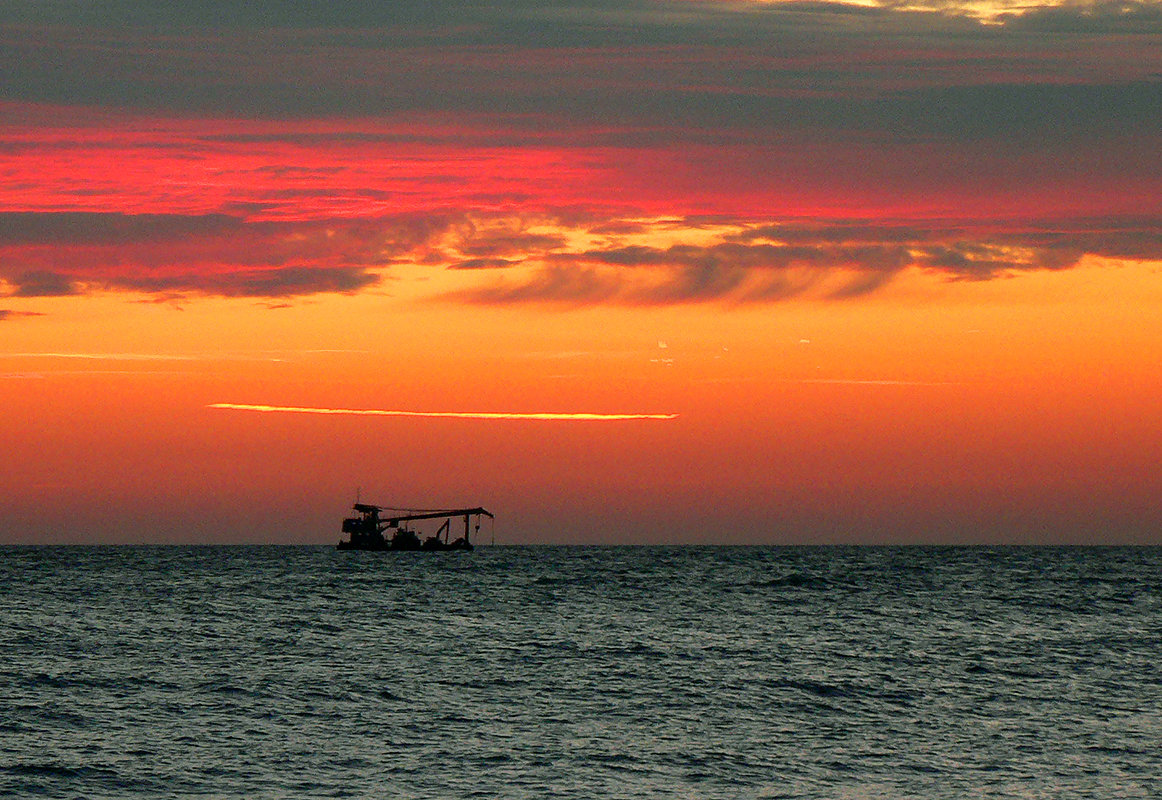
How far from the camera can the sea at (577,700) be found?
124ft

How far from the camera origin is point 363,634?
77312 mm

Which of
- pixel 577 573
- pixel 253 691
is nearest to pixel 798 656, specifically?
pixel 253 691

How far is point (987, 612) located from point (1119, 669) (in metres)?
36.4

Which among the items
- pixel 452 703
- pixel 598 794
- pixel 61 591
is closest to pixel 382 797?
pixel 598 794

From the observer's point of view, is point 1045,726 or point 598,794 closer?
point 598,794

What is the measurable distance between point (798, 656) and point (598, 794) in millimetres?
32836

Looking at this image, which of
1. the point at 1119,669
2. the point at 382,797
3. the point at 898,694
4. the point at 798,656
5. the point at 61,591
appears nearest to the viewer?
the point at 382,797

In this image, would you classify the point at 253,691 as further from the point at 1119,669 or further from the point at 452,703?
the point at 1119,669

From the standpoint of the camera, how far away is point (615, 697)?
5262 cm

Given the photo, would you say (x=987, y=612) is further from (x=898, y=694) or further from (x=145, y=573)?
(x=145, y=573)

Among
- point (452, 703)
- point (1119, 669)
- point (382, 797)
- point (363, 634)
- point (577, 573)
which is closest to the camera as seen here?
point (382, 797)

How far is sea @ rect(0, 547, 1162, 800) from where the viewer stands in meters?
37.7

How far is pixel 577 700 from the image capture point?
170 feet

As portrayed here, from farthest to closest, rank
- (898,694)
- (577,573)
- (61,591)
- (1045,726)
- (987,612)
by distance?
(577,573) < (61,591) < (987,612) < (898,694) < (1045,726)
